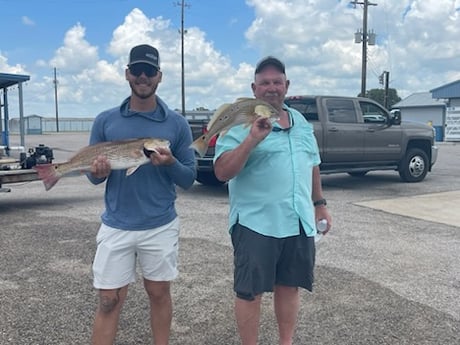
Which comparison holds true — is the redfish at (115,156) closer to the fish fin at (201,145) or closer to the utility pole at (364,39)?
the fish fin at (201,145)

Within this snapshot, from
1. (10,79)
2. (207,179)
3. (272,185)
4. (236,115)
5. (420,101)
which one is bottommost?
(207,179)

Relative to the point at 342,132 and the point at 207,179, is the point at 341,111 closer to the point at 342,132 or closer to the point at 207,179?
the point at 342,132

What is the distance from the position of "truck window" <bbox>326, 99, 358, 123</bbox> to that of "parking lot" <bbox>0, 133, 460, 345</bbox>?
256 cm

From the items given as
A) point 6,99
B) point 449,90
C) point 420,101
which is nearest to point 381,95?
point 420,101

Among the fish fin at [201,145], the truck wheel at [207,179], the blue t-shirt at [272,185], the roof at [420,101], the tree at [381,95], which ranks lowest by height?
the truck wheel at [207,179]

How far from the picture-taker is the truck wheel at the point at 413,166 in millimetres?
11812

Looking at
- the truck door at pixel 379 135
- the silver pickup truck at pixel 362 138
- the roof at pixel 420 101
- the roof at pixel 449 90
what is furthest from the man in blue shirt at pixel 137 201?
the roof at pixel 420 101

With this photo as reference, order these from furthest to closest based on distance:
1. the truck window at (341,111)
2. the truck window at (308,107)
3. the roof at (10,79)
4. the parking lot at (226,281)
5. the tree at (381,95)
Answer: the tree at (381,95) < the truck window at (341,111) < the truck window at (308,107) < the roof at (10,79) < the parking lot at (226,281)

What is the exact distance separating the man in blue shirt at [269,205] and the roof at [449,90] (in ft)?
138

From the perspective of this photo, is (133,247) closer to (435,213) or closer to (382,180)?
(435,213)

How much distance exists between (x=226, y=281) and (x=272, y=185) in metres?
2.06

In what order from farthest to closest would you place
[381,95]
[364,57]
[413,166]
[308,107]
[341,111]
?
[381,95] → [364,57] → [413,166] → [341,111] → [308,107]

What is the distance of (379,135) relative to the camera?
11234 millimetres

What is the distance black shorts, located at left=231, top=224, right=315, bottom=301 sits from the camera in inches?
114
